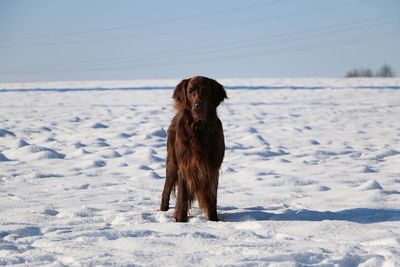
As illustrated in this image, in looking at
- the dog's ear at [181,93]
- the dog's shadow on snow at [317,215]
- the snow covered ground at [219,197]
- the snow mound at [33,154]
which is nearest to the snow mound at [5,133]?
the snow covered ground at [219,197]

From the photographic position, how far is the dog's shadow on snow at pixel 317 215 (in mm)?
4660

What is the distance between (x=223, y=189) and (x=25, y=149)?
13.4 feet

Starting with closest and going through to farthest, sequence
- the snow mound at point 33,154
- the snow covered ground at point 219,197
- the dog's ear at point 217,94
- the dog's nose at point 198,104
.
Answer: the snow covered ground at point 219,197
the dog's nose at point 198,104
the dog's ear at point 217,94
the snow mound at point 33,154

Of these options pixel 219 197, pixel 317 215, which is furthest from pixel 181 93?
pixel 219 197

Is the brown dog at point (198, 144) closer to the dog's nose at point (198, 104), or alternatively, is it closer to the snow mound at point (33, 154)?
the dog's nose at point (198, 104)

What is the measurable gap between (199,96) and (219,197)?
1.70 metres

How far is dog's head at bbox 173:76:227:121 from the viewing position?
Result: 15.3ft

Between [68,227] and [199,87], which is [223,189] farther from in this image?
[68,227]

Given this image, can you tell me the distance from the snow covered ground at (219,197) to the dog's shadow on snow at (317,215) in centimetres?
1

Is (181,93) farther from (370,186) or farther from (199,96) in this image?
(370,186)

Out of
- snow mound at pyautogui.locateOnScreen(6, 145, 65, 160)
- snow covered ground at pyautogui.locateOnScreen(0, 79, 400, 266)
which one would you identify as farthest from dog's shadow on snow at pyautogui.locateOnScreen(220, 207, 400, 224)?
snow mound at pyautogui.locateOnScreen(6, 145, 65, 160)

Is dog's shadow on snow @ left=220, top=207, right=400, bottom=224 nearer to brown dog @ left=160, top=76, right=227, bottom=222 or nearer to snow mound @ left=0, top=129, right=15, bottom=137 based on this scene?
brown dog @ left=160, top=76, right=227, bottom=222

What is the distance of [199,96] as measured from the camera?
15.4ft

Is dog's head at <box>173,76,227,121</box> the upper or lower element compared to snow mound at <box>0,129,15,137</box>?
upper
